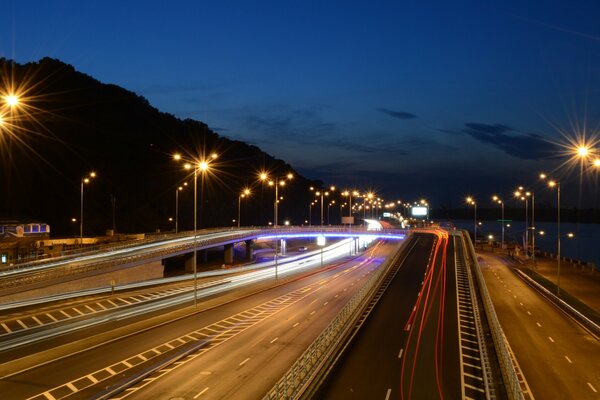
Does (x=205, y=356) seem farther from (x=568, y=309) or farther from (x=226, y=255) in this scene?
(x=226, y=255)

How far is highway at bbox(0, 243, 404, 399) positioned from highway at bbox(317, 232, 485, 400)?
3.28m

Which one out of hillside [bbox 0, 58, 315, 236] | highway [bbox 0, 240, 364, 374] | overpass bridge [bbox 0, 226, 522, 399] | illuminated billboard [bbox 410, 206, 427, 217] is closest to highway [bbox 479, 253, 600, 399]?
A: overpass bridge [bbox 0, 226, 522, 399]

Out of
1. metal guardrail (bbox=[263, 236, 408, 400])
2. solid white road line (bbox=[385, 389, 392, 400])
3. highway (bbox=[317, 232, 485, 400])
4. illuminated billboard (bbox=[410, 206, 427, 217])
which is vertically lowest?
highway (bbox=[317, 232, 485, 400])

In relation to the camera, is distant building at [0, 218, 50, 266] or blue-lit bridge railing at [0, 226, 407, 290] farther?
distant building at [0, 218, 50, 266]

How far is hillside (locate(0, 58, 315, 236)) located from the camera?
99375 millimetres

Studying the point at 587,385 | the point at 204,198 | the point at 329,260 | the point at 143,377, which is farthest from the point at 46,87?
the point at 587,385

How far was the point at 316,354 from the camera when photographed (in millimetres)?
24812

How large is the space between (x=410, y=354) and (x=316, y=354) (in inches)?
274

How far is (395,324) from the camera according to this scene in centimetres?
3725

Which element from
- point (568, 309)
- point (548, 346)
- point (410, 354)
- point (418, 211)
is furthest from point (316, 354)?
point (418, 211)

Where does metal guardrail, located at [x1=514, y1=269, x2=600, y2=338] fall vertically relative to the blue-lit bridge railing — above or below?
below

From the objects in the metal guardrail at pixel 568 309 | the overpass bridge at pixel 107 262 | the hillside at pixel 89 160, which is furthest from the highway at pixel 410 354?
the hillside at pixel 89 160

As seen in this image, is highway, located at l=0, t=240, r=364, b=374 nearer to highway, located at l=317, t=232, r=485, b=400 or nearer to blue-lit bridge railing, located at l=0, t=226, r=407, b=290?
blue-lit bridge railing, located at l=0, t=226, r=407, b=290

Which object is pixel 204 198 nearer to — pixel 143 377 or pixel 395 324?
pixel 395 324
